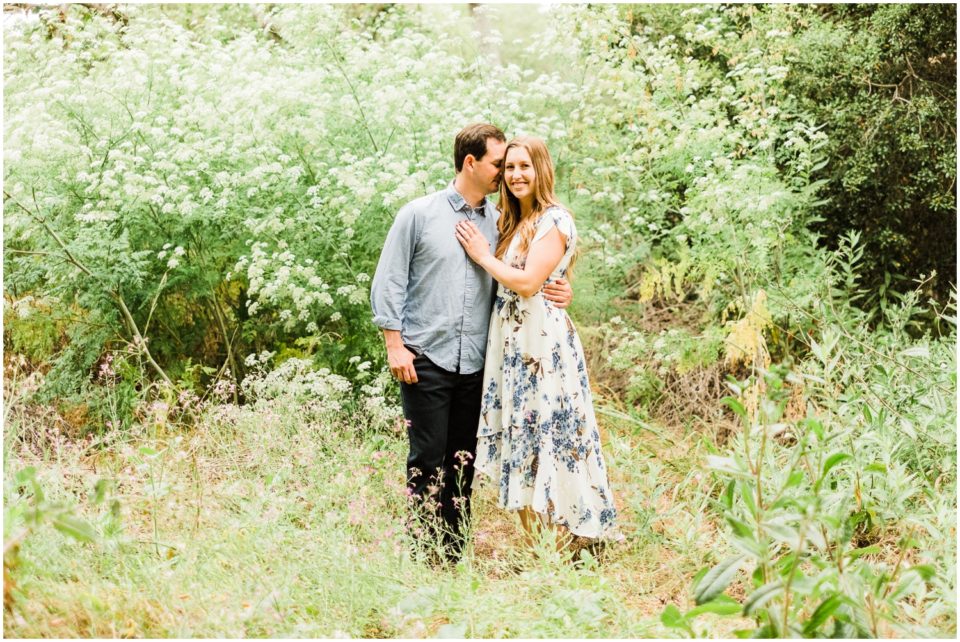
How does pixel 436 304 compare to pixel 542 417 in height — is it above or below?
above

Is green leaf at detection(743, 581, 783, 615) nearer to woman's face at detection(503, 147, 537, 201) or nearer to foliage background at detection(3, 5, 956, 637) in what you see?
foliage background at detection(3, 5, 956, 637)

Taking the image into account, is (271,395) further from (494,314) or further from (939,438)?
(939,438)

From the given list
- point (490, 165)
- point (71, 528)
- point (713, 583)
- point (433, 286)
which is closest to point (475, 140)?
point (490, 165)

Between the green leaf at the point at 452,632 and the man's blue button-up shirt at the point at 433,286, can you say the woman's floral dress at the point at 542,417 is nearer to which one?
the man's blue button-up shirt at the point at 433,286

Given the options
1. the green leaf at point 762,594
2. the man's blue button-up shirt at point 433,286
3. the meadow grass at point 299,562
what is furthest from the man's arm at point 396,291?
the green leaf at point 762,594

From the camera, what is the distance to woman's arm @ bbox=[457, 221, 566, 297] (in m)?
3.48

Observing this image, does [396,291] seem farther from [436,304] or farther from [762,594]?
[762,594]

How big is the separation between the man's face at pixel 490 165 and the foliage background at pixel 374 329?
775 millimetres

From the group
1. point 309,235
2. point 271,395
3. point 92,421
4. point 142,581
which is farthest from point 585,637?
point 92,421

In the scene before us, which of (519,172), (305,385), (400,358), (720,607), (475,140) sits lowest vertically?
(305,385)

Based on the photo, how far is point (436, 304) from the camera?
12.0 ft

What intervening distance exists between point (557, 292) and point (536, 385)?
45 centimetres

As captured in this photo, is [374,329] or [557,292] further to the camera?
[374,329]

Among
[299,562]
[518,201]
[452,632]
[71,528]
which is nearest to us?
[71,528]
